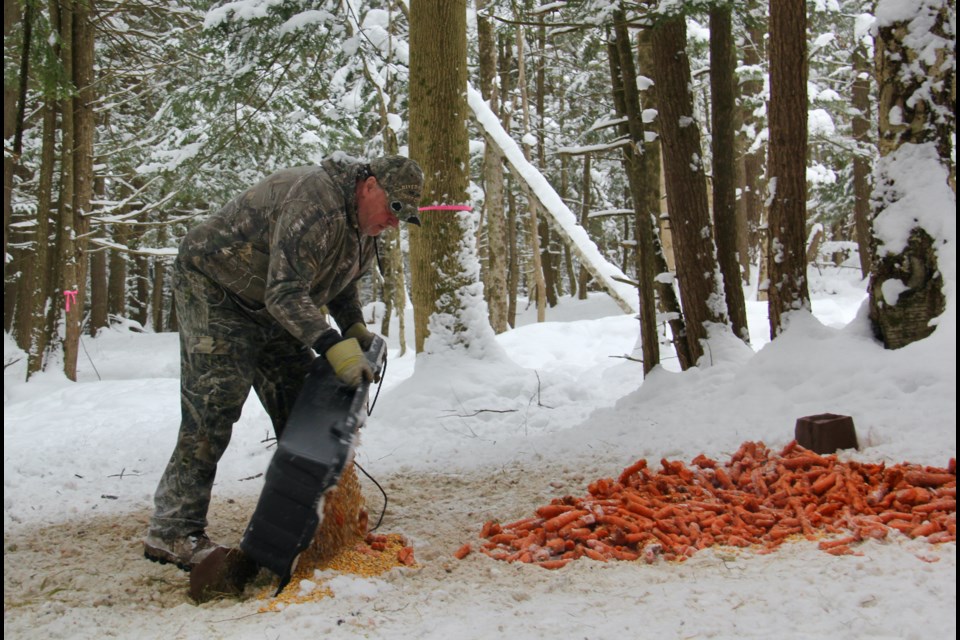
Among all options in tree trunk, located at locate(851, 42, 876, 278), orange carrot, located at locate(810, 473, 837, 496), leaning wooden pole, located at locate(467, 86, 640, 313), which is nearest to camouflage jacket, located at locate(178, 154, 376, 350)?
orange carrot, located at locate(810, 473, 837, 496)

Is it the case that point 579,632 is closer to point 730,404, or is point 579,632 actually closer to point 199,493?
point 199,493

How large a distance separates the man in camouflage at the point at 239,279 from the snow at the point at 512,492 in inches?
12.6

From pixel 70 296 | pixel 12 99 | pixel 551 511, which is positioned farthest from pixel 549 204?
pixel 12 99

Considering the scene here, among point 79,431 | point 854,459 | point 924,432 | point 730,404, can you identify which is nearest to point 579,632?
point 854,459

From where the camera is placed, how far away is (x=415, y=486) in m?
4.89

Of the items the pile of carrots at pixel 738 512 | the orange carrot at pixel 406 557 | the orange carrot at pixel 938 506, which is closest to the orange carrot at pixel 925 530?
the pile of carrots at pixel 738 512

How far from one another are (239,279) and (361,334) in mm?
678

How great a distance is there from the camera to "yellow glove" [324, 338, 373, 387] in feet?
10.4

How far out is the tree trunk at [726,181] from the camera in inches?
257

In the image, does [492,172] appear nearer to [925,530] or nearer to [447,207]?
[447,207]

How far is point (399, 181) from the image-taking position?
3406 millimetres

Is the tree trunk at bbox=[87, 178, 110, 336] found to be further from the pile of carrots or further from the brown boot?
the pile of carrots

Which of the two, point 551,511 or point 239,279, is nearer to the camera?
point 239,279

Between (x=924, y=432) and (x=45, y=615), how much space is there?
4.30 m
